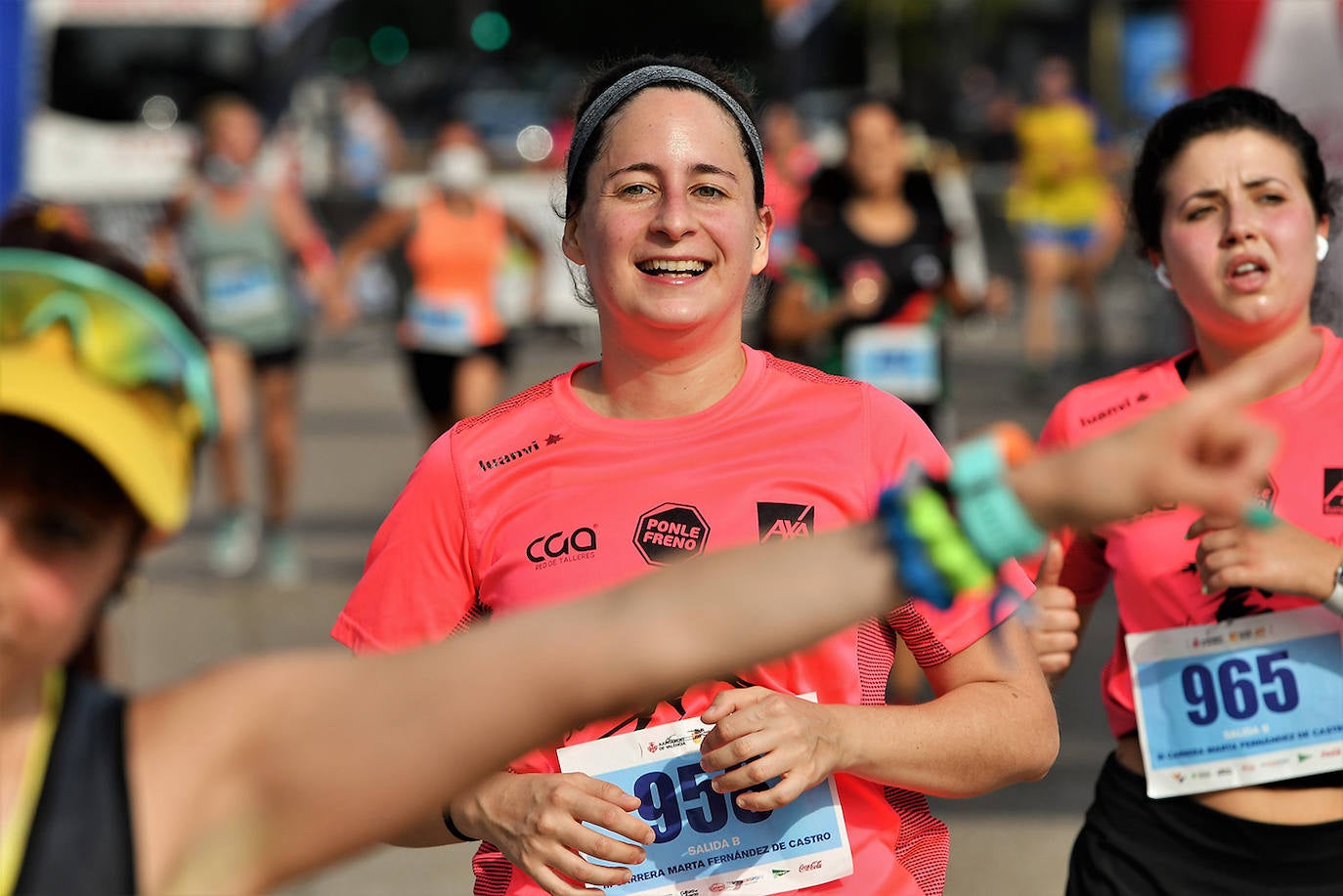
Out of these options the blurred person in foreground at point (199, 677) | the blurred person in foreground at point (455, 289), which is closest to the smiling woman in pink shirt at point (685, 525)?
the blurred person in foreground at point (199, 677)

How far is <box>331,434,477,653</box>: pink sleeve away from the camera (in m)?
2.49

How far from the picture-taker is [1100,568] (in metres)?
3.15

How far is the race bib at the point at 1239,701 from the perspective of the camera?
2.82 metres

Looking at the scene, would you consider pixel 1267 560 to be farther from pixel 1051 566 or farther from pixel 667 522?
pixel 667 522

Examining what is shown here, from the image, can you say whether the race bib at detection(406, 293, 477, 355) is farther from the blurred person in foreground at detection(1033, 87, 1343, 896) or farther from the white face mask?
the blurred person in foreground at detection(1033, 87, 1343, 896)

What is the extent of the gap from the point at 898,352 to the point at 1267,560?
13.8ft

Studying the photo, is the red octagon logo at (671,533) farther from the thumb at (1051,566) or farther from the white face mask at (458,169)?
the white face mask at (458,169)

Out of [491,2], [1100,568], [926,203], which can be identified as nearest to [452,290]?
[926,203]

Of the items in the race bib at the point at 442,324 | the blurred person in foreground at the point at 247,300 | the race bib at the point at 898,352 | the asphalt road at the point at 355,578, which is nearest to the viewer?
the asphalt road at the point at 355,578

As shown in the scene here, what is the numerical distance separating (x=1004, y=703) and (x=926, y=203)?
4674 millimetres

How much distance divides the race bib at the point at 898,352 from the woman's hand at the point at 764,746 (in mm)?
4536

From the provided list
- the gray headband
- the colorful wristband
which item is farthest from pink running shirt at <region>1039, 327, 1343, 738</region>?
the colorful wristband

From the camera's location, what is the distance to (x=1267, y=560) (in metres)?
2.60

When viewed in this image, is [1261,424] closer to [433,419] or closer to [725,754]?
[725,754]
